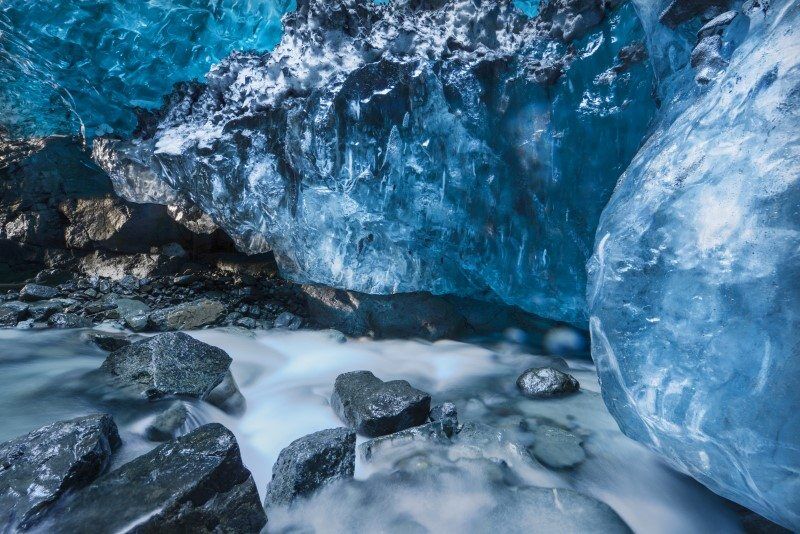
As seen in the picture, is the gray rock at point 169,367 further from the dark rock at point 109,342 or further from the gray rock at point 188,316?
the gray rock at point 188,316

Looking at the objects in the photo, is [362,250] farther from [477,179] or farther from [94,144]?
[94,144]

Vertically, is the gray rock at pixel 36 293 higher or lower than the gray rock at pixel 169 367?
lower

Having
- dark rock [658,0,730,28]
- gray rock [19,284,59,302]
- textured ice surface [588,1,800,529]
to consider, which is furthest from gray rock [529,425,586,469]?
gray rock [19,284,59,302]

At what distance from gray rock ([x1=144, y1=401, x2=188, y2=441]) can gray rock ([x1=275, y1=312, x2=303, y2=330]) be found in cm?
231

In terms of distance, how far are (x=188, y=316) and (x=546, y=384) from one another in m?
3.76

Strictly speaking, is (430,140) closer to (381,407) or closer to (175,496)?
(381,407)

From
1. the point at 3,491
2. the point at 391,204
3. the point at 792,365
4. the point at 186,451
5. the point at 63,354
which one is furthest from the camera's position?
the point at 391,204

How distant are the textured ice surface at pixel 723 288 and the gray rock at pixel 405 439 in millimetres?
979

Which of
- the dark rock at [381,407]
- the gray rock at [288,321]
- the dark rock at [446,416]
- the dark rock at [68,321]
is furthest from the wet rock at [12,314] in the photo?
the dark rock at [446,416]

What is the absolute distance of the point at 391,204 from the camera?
3674 millimetres

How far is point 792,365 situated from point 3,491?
300 cm

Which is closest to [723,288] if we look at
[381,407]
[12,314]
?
[381,407]

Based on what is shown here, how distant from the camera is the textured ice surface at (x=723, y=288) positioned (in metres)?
1.42

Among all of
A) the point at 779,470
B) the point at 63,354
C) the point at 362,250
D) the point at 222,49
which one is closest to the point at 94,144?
the point at 222,49
